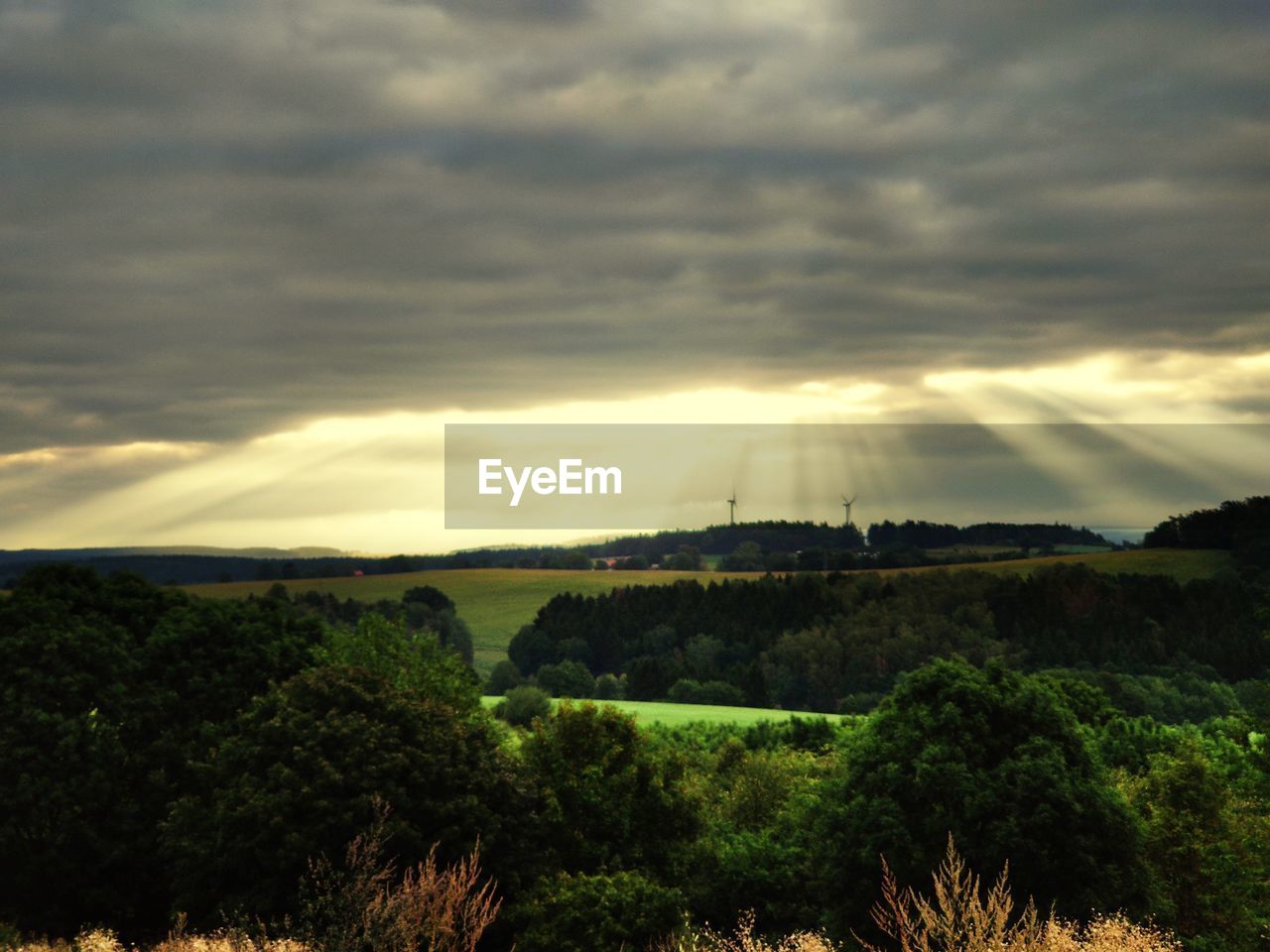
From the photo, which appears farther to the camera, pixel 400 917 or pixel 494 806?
pixel 494 806

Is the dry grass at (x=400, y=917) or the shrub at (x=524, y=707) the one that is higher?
the dry grass at (x=400, y=917)

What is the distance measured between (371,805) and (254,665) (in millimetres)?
16207

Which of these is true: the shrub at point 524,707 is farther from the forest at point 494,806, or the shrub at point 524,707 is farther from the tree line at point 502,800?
the forest at point 494,806

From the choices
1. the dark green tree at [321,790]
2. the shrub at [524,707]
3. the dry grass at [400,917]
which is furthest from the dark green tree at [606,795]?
the shrub at [524,707]

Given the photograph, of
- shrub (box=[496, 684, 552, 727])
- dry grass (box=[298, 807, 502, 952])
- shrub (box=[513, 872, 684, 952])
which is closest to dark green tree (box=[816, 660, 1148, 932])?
shrub (box=[513, 872, 684, 952])

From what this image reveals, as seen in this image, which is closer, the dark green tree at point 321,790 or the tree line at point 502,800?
the dark green tree at point 321,790

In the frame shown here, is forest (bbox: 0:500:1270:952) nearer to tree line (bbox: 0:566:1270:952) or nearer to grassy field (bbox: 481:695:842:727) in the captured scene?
tree line (bbox: 0:566:1270:952)

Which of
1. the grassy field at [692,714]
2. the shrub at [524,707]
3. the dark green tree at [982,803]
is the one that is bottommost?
the grassy field at [692,714]

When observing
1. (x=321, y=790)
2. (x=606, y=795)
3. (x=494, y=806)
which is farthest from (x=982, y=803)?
(x=321, y=790)

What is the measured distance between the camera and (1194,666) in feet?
656

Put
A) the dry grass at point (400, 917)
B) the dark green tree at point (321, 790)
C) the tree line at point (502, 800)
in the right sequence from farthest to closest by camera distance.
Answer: the tree line at point (502, 800), the dark green tree at point (321, 790), the dry grass at point (400, 917)

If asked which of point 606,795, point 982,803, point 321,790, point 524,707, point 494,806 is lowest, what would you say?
point 524,707

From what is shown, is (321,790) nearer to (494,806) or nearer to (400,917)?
(494,806)

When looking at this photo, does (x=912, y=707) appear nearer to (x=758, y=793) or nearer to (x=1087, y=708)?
(x=758, y=793)
